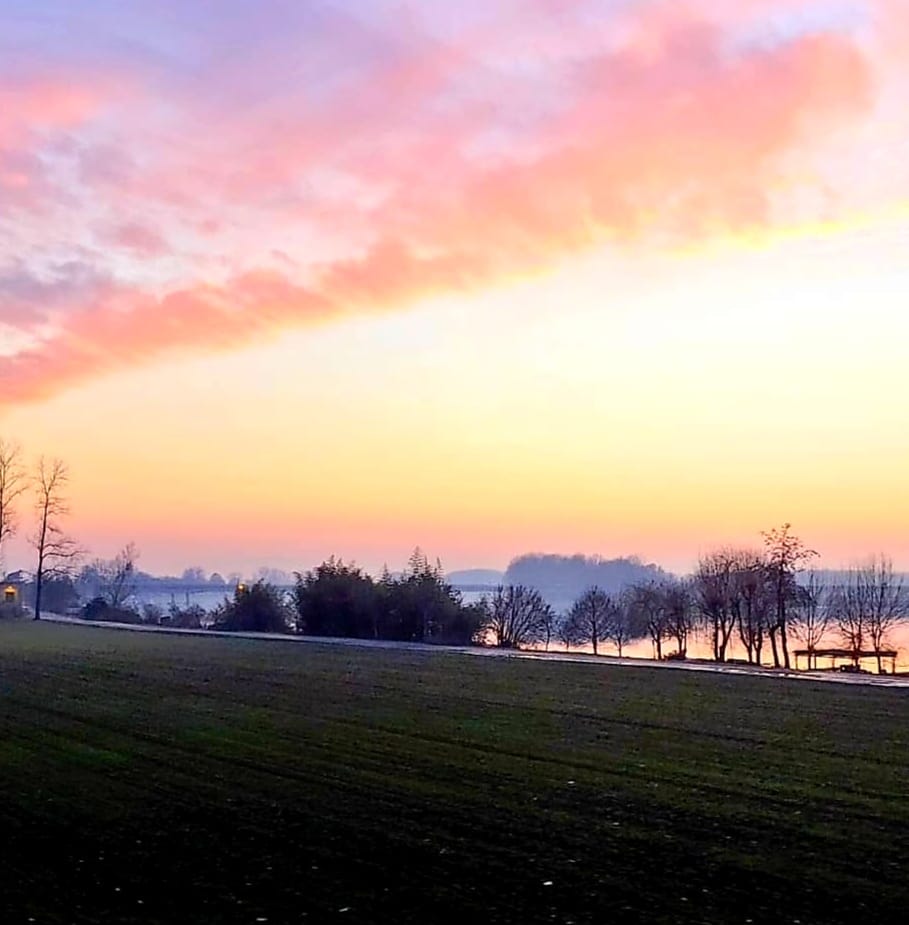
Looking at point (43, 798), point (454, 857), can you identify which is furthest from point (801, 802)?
point (43, 798)

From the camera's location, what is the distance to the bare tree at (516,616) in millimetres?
47781

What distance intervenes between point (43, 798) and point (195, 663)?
18879 millimetres

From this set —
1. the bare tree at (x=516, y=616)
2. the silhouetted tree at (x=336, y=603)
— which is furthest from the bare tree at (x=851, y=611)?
the silhouetted tree at (x=336, y=603)

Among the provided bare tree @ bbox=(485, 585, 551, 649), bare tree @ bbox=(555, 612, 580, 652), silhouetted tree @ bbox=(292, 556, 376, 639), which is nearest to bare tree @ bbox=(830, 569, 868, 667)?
bare tree @ bbox=(555, 612, 580, 652)

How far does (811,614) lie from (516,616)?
12.1 m

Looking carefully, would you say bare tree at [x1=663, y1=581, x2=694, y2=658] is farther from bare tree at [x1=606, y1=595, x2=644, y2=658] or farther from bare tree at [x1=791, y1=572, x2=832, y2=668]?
bare tree at [x1=606, y1=595, x2=644, y2=658]

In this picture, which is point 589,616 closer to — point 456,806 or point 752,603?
point 752,603

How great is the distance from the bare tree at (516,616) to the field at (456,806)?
25.8 meters

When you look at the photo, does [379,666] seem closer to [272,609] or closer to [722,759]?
[722,759]

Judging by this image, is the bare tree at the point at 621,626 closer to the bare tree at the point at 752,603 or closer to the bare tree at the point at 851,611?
the bare tree at the point at 851,611

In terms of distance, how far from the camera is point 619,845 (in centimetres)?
930

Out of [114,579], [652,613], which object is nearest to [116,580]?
[114,579]

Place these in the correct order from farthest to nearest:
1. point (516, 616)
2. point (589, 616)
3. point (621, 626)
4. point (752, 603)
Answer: point (621, 626) < point (589, 616) < point (516, 616) < point (752, 603)

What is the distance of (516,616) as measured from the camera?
49.1 metres
